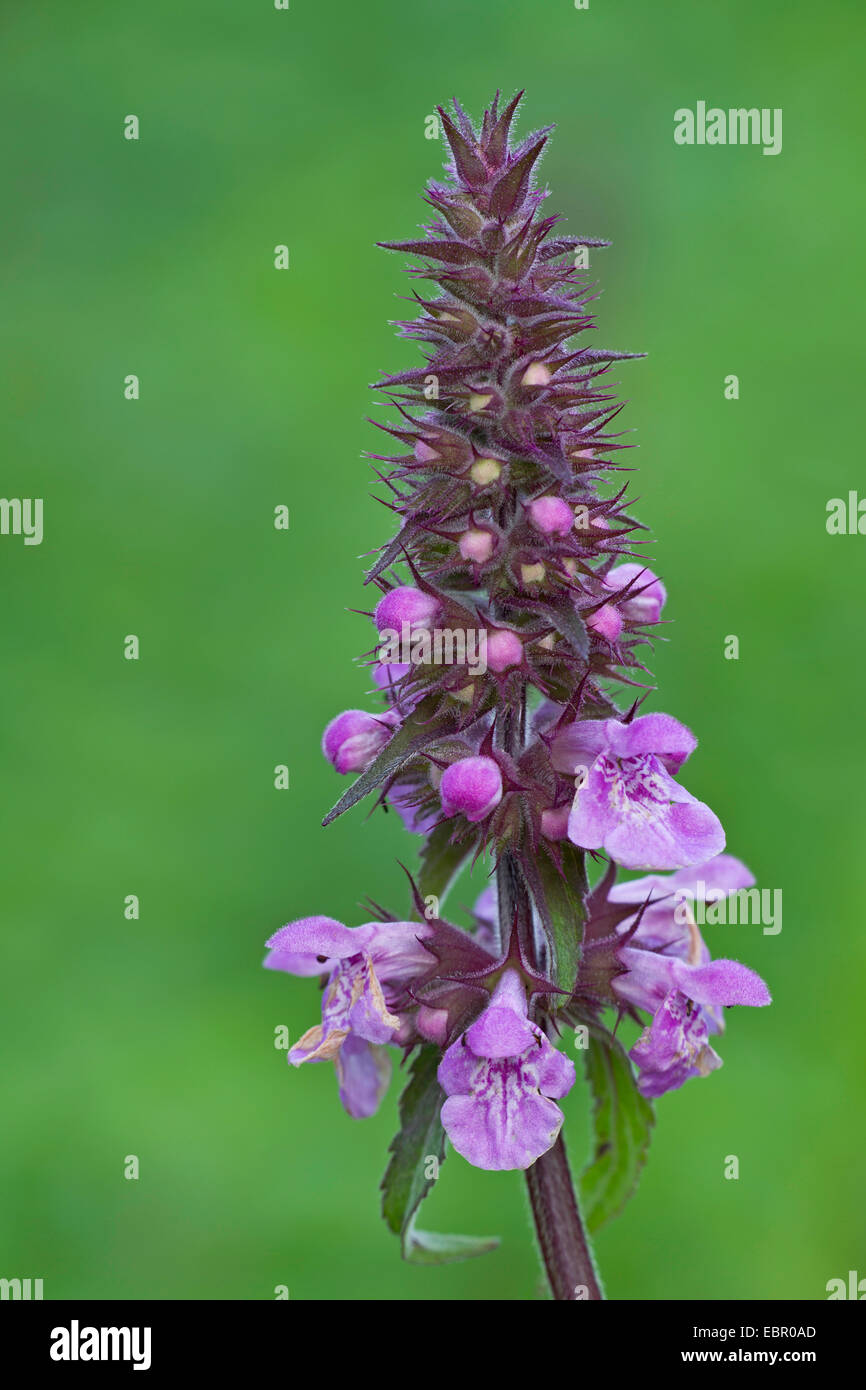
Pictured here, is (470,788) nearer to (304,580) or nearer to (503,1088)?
(503,1088)

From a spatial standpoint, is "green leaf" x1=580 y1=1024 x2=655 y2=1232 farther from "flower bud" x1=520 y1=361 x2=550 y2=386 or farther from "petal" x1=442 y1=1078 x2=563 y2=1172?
"flower bud" x1=520 y1=361 x2=550 y2=386

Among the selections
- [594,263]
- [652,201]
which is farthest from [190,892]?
[652,201]

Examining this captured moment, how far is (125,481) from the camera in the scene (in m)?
4.62

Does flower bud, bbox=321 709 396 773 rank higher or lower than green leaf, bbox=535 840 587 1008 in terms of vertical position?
higher

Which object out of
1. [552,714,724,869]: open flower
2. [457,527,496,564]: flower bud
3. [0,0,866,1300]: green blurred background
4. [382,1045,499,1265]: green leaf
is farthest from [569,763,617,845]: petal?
[0,0,866,1300]: green blurred background

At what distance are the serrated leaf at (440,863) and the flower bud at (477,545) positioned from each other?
0.36m

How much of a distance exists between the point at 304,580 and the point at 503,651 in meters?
2.87

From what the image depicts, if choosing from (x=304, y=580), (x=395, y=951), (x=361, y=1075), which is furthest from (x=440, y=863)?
(x=304, y=580)

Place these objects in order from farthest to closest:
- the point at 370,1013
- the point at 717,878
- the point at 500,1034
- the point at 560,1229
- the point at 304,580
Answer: the point at 304,580 → the point at 717,878 → the point at 560,1229 → the point at 370,1013 → the point at 500,1034

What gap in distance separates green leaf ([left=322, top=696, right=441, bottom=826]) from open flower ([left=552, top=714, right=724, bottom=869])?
136mm

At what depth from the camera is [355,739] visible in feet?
5.32

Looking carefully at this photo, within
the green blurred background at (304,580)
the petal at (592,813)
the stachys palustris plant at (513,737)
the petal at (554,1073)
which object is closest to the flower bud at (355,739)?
the stachys palustris plant at (513,737)

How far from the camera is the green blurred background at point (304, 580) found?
308 centimetres

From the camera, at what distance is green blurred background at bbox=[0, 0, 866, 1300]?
3080mm
